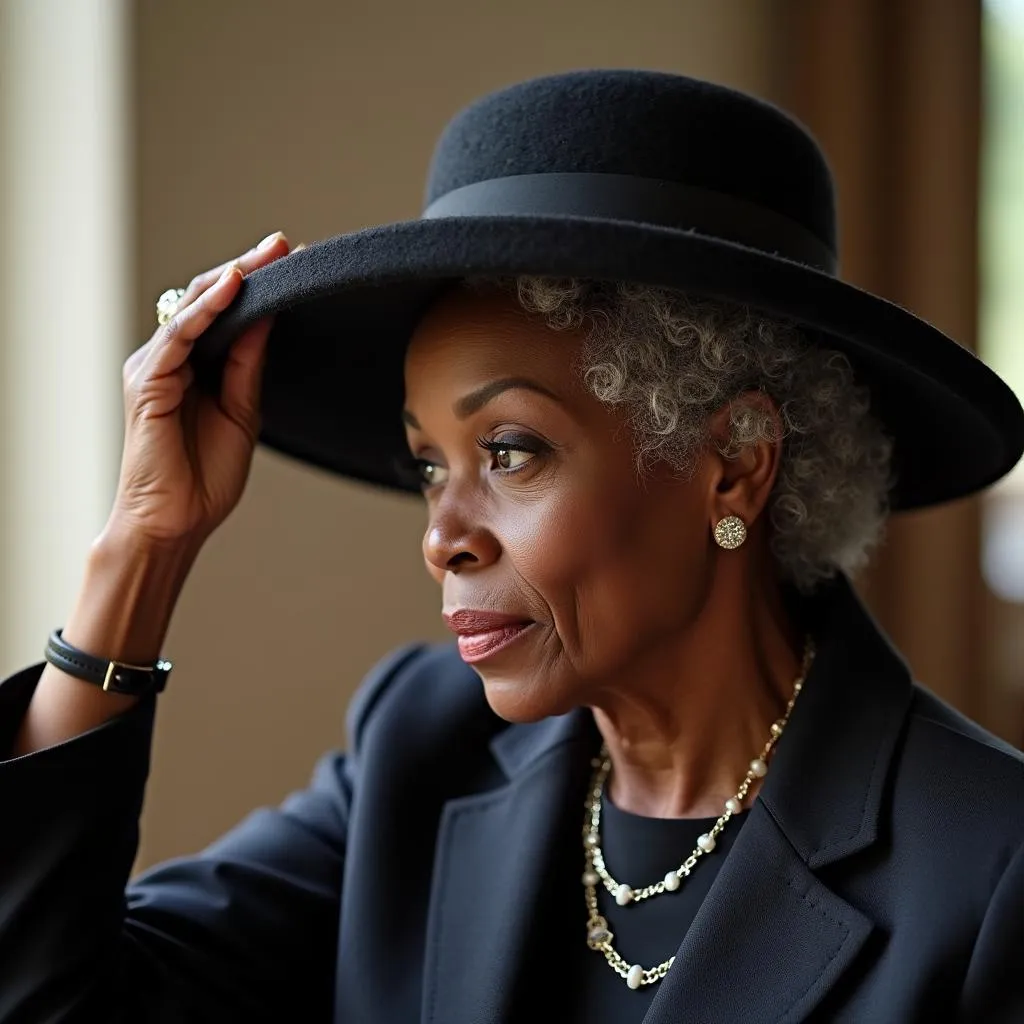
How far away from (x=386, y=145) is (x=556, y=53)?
44cm

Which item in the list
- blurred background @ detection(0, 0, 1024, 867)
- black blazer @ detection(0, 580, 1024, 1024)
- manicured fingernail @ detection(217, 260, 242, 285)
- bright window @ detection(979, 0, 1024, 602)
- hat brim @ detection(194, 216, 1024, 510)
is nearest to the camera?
hat brim @ detection(194, 216, 1024, 510)

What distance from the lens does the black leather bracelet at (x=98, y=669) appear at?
1338 millimetres

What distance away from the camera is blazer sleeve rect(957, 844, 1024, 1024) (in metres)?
1.09

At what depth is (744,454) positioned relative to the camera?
1.31m

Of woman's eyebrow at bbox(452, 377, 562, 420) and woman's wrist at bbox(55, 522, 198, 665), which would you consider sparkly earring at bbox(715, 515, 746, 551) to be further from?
woman's wrist at bbox(55, 522, 198, 665)

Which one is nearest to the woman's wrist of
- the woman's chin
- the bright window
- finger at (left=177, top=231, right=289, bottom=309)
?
finger at (left=177, top=231, right=289, bottom=309)

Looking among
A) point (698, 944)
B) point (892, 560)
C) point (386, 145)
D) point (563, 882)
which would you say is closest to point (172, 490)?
point (563, 882)

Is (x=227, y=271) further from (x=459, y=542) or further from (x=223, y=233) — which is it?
(x=223, y=233)

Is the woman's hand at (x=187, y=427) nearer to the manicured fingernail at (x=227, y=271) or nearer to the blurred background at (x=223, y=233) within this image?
the manicured fingernail at (x=227, y=271)

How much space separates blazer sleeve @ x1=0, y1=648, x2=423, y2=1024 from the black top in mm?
346

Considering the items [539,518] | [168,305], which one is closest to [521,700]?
[539,518]

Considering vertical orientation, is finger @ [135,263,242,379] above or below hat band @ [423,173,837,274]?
below

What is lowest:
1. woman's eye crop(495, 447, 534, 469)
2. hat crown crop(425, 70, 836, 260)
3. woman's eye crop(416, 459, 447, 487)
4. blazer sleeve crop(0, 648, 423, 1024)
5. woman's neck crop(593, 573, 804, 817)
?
blazer sleeve crop(0, 648, 423, 1024)

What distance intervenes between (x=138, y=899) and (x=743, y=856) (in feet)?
2.28
